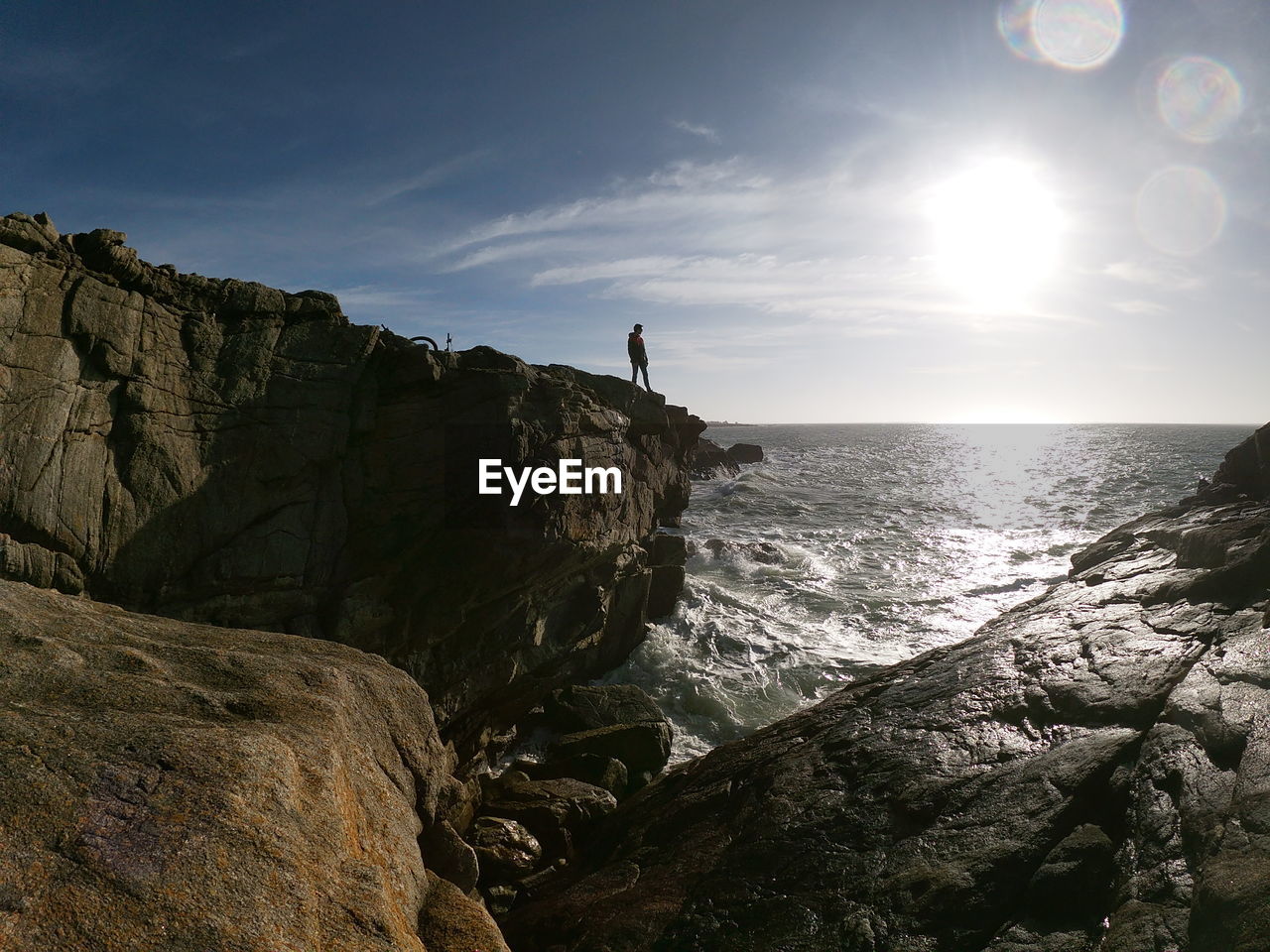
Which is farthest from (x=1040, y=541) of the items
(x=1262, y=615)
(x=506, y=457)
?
(x=506, y=457)

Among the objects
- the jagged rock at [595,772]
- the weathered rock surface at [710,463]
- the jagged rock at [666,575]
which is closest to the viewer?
the jagged rock at [595,772]

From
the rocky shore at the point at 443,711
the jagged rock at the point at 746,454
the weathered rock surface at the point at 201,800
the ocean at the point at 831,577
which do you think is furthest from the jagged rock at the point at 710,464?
the weathered rock surface at the point at 201,800

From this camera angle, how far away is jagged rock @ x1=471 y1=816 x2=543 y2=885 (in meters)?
8.57

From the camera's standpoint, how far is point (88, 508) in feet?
31.6

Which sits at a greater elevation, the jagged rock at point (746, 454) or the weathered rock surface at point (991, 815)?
the jagged rock at point (746, 454)

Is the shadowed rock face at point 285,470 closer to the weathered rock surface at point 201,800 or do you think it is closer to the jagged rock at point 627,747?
the jagged rock at point 627,747

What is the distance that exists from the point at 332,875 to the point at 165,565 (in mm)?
8306

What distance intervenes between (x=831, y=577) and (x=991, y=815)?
19.7 metres

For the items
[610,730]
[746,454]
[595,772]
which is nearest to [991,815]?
[595,772]

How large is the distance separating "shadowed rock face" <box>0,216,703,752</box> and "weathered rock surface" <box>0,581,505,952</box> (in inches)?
159

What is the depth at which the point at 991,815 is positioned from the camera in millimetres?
7211

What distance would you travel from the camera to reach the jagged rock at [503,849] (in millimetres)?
8570

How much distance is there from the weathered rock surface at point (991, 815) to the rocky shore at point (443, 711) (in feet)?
0.15

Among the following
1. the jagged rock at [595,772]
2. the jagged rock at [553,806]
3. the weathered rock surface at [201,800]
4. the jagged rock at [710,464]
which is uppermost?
the jagged rock at [710,464]
